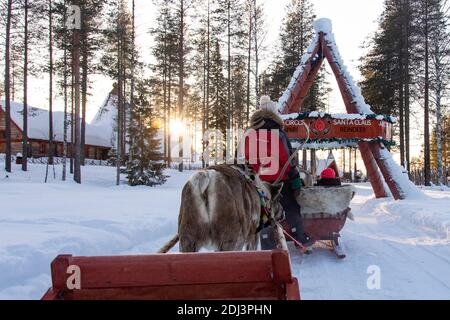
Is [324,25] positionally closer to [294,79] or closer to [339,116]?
[294,79]

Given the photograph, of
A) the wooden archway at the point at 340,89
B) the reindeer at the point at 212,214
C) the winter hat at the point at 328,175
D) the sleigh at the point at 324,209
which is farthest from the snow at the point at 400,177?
the reindeer at the point at 212,214

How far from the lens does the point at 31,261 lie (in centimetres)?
486

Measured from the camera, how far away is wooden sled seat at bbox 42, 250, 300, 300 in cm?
222

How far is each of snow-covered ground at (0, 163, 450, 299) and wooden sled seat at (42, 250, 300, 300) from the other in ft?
7.71

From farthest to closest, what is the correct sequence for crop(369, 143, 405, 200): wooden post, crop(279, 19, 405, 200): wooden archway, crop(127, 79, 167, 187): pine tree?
crop(127, 79, 167, 187): pine tree, crop(279, 19, 405, 200): wooden archway, crop(369, 143, 405, 200): wooden post

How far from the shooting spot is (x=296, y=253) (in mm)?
6922

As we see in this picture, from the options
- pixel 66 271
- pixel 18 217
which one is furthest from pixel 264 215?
pixel 18 217

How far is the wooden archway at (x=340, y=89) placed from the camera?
14859 millimetres

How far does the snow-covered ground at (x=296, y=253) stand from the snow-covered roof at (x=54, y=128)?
105 ft

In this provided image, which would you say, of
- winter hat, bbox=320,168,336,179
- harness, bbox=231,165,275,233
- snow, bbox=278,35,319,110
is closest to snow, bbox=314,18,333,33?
snow, bbox=278,35,319,110

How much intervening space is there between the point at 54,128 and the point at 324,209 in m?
43.4

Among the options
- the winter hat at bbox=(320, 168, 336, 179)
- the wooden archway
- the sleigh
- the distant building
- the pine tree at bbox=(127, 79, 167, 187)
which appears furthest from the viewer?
the distant building

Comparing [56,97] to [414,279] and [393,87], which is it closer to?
[393,87]

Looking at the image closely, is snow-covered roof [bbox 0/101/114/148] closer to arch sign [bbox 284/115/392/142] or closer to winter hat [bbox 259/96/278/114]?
arch sign [bbox 284/115/392/142]
